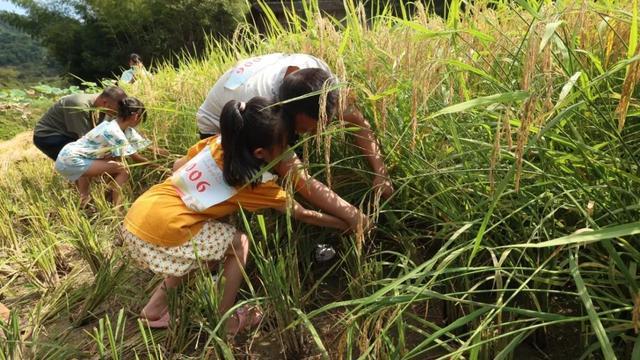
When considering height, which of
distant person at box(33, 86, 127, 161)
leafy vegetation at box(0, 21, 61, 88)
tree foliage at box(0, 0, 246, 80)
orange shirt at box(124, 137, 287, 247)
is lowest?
leafy vegetation at box(0, 21, 61, 88)

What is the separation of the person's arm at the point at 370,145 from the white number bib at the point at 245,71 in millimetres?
605

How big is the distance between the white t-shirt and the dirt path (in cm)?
311

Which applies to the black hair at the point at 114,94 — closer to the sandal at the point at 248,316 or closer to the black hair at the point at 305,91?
the black hair at the point at 305,91

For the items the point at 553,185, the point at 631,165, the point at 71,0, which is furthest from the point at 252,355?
the point at 71,0

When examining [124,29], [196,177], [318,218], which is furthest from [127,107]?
[124,29]

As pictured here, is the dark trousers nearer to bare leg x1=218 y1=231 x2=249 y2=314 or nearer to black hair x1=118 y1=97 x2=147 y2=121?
black hair x1=118 y1=97 x2=147 y2=121

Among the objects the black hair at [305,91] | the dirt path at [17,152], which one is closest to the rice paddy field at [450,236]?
the black hair at [305,91]

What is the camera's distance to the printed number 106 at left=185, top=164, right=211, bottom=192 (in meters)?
1.61

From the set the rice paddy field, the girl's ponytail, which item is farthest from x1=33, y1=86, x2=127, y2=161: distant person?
the girl's ponytail

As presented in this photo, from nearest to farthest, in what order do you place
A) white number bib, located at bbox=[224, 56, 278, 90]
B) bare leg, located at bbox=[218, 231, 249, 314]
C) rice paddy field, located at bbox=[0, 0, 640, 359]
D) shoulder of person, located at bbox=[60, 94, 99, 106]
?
rice paddy field, located at bbox=[0, 0, 640, 359]
bare leg, located at bbox=[218, 231, 249, 314]
white number bib, located at bbox=[224, 56, 278, 90]
shoulder of person, located at bbox=[60, 94, 99, 106]

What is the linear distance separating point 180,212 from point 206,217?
0.29 feet

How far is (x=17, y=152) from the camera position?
5.56 metres

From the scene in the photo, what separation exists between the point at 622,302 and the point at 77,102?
363 cm

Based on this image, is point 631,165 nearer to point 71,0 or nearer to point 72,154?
point 72,154
